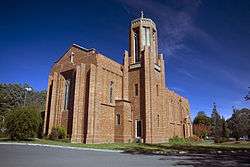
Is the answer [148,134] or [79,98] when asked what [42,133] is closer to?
[79,98]

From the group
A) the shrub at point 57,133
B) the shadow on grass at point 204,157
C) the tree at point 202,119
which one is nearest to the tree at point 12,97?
the shrub at point 57,133

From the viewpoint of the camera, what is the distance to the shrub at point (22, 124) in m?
27.7

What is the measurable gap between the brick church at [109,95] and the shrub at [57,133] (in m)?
0.76

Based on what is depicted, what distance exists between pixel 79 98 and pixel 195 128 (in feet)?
150

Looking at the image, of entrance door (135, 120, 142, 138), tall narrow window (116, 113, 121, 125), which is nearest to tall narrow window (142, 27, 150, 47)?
tall narrow window (116, 113, 121, 125)

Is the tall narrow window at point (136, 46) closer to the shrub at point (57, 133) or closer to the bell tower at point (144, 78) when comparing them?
the bell tower at point (144, 78)

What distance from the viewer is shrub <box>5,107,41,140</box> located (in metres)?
27.7

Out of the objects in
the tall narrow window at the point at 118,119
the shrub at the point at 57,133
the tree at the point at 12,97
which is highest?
the tree at the point at 12,97

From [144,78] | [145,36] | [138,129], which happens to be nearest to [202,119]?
[145,36]

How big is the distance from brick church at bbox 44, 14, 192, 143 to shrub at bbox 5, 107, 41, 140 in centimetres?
291

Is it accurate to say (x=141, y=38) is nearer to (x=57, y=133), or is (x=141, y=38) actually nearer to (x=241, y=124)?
(x=57, y=133)

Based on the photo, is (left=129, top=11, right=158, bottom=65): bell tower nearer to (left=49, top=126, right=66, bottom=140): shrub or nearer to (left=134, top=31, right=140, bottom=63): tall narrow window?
(left=134, top=31, right=140, bottom=63): tall narrow window

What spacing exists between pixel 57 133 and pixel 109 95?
8343mm

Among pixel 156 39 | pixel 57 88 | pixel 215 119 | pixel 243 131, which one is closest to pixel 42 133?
pixel 57 88
